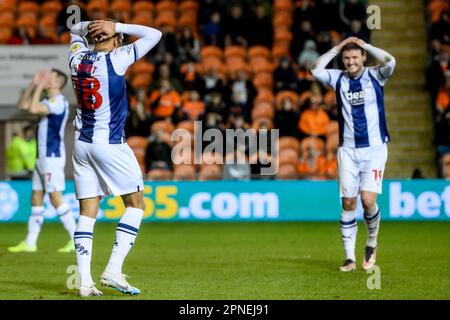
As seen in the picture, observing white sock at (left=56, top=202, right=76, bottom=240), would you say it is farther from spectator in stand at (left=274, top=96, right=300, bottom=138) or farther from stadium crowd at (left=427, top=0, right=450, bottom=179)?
stadium crowd at (left=427, top=0, right=450, bottom=179)

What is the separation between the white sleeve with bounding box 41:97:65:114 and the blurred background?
5.13 m

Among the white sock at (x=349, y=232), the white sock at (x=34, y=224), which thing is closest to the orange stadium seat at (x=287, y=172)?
the white sock at (x=34, y=224)

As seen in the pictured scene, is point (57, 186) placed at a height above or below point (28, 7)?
below

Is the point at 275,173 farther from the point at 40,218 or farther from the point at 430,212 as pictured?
the point at 40,218

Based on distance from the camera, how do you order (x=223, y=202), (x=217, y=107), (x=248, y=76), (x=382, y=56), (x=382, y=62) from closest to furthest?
(x=382, y=56) → (x=382, y=62) → (x=223, y=202) → (x=217, y=107) → (x=248, y=76)

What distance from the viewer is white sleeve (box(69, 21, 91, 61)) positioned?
30.8ft

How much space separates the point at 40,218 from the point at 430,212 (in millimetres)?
7545

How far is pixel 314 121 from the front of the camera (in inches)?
800

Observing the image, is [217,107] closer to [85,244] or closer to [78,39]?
[78,39]

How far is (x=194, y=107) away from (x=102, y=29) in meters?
11.9

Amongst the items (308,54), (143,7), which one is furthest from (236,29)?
Result: (143,7)

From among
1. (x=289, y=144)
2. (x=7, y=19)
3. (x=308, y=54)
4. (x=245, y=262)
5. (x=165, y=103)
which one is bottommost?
(x=245, y=262)

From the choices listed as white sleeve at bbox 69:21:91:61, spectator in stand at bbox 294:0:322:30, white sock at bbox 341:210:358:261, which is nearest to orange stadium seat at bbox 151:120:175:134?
spectator in stand at bbox 294:0:322:30

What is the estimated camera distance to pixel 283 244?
577 inches
